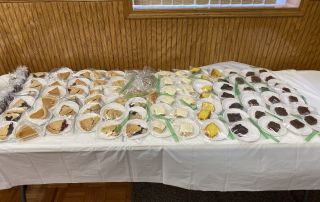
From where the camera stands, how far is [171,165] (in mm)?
1243

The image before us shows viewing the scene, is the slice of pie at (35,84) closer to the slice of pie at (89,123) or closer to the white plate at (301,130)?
the slice of pie at (89,123)

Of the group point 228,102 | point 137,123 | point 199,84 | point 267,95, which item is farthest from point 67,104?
point 267,95

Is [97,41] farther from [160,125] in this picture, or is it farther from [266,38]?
[266,38]

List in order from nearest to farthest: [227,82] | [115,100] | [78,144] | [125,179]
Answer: [78,144] → [125,179] → [115,100] → [227,82]

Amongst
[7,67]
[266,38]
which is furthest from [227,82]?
[7,67]

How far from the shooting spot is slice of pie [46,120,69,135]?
4.02 ft

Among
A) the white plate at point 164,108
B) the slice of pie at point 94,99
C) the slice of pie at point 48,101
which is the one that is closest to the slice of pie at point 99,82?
the slice of pie at point 94,99

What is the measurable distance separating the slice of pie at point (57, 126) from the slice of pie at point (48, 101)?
0.15 m

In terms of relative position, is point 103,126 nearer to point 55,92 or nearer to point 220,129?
point 55,92

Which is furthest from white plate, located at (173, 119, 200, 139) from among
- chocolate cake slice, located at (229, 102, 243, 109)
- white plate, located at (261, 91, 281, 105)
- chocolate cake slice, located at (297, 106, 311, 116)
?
chocolate cake slice, located at (297, 106, 311, 116)

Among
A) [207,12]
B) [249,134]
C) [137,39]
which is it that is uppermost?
[207,12]

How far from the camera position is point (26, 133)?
1.19 meters

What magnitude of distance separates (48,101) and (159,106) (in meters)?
0.60

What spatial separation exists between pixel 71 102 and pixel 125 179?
19.7 inches
